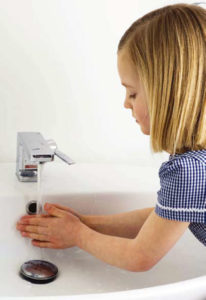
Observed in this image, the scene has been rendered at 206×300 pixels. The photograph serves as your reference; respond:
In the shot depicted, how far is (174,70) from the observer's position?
65cm

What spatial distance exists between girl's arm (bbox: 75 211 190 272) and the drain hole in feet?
0.47

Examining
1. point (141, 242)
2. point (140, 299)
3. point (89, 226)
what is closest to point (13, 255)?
point (89, 226)

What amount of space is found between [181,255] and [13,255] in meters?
0.32

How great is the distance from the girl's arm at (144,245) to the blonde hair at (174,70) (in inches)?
5.3

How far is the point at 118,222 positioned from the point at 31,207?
6.4 inches

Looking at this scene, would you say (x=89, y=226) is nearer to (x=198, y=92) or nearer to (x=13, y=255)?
(x=13, y=255)

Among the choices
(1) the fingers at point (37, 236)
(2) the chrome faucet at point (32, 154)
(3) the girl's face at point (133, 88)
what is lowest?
(1) the fingers at point (37, 236)

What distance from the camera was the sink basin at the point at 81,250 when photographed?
734mm

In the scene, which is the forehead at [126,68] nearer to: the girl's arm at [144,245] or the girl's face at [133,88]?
the girl's face at [133,88]

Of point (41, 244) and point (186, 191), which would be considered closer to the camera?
point (186, 191)

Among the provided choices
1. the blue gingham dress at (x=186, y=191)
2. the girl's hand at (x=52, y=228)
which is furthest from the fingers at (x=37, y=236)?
the blue gingham dress at (x=186, y=191)

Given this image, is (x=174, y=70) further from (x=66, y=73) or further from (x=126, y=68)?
(x=66, y=73)

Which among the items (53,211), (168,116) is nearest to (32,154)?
(53,211)

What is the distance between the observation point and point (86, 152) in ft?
3.31
